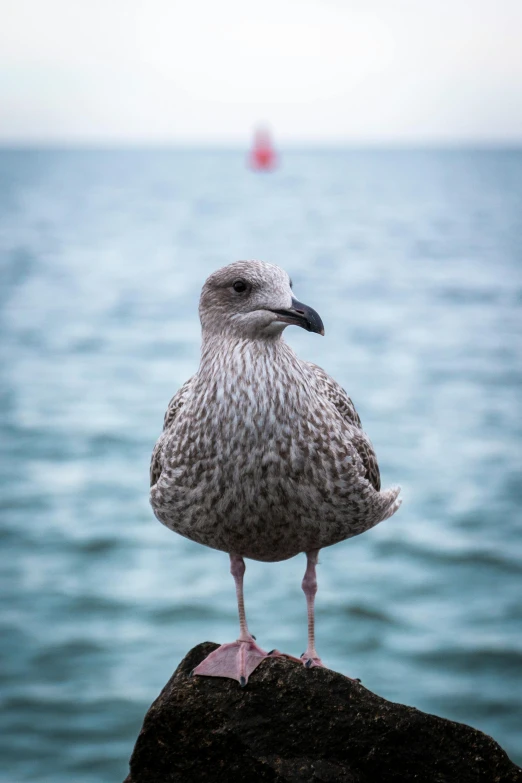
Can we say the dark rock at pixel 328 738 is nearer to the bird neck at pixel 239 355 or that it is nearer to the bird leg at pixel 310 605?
the bird leg at pixel 310 605

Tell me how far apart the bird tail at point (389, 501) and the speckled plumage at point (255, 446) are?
0.42 m

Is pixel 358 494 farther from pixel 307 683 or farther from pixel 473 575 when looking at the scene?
pixel 473 575

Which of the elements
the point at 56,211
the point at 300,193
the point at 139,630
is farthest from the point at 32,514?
the point at 300,193

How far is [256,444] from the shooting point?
6332 millimetres

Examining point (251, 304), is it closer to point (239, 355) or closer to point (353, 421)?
point (239, 355)

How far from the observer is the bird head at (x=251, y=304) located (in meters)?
6.11

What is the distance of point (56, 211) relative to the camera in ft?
566

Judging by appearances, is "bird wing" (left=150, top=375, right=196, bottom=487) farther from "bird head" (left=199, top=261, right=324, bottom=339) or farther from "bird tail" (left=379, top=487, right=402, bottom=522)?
"bird tail" (left=379, top=487, right=402, bottom=522)

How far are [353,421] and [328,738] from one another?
2207 mm

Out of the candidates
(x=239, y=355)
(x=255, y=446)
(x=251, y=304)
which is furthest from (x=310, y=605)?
(x=251, y=304)

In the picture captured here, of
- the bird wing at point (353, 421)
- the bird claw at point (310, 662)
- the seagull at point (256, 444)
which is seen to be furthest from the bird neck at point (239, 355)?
the bird claw at point (310, 662)

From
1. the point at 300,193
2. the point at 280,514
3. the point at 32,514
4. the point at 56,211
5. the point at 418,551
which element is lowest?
the point at 280,514

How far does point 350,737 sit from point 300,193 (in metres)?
187

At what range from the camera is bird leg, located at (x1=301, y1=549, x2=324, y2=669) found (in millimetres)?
7092
